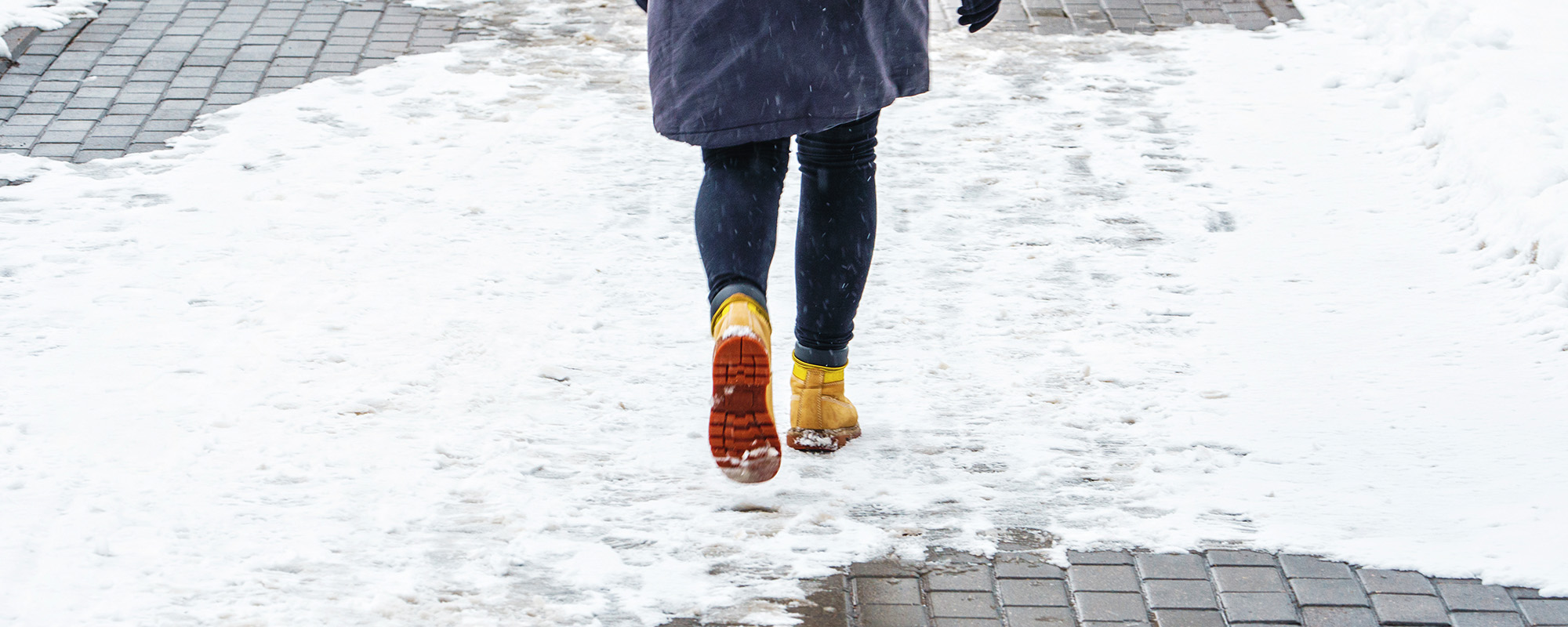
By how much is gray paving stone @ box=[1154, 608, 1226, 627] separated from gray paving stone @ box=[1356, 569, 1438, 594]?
0.29 m

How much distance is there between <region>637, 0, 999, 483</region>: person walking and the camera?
2074mm

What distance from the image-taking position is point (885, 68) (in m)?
2.20

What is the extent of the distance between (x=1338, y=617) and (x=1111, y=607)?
374mm

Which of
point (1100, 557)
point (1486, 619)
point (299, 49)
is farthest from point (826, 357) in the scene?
point (299, 49)

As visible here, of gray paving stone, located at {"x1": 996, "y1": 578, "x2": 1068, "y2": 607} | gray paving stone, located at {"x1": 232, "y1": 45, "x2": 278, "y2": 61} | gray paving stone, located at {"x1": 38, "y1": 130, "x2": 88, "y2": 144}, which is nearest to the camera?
gray paving stone, located at {"x1": 996, "y1": 578, "x2": 1068, "y2": 607}

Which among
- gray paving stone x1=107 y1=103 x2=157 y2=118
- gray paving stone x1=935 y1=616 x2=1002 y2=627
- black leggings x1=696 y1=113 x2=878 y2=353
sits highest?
black leggings x1=696 y1=113 x2=878 y2=353

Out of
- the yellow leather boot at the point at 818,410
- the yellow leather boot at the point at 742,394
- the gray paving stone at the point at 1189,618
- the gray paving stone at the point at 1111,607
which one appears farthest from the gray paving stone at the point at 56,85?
the gray paving stone at the point at 1189,618

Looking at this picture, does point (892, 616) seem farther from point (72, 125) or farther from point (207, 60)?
point (207, 60)

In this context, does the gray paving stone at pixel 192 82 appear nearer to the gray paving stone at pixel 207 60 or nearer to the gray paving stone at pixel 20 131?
the gray paving stone at pixel 207 60

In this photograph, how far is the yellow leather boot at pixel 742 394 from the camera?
6.79 feet

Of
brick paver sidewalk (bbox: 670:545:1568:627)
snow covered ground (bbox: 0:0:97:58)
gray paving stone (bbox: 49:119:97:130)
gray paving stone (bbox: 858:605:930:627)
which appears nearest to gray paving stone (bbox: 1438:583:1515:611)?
brick paver sidewalk (bbox: 670:545:1568:627)

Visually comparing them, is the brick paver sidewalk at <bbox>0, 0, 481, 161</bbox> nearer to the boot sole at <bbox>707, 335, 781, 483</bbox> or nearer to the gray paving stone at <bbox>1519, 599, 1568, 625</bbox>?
the boot sole at <bbox>707, 335, 781, 483</bbox>

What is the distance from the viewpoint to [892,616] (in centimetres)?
214

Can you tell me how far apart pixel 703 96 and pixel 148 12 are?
14.5 ft
